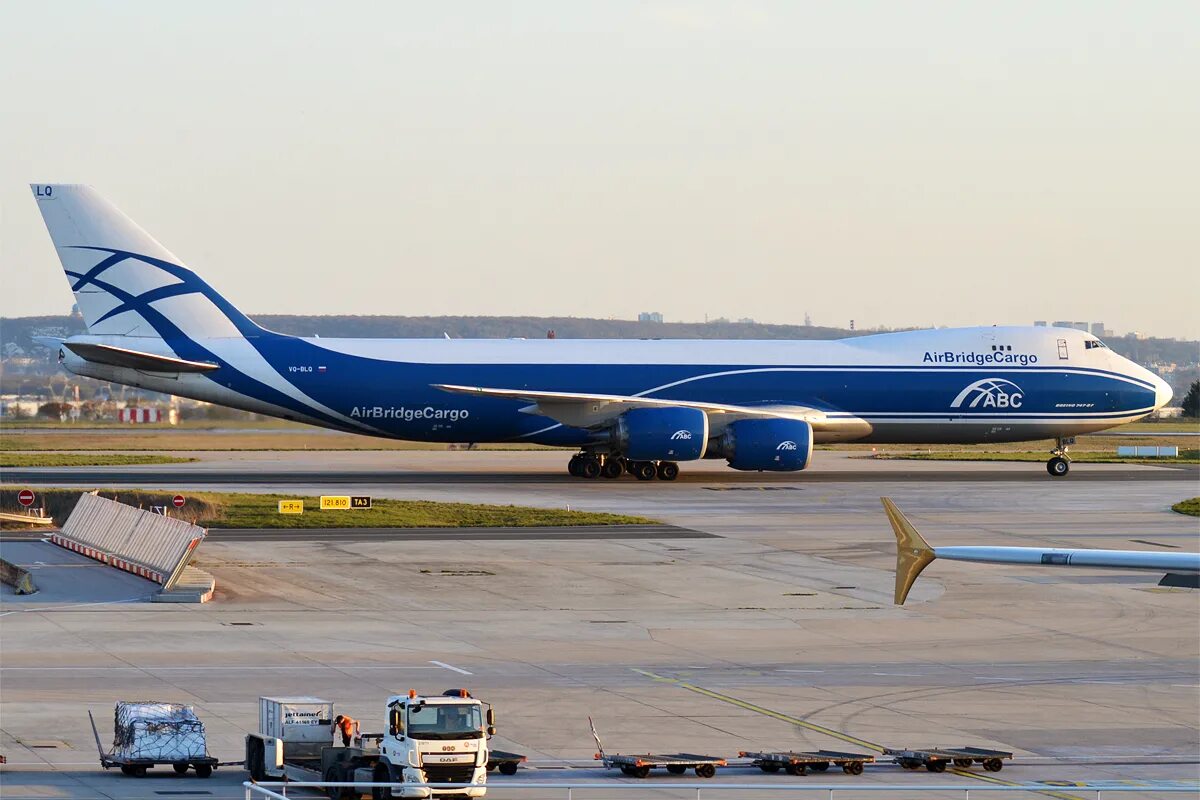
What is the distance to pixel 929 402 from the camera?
60.9 meters

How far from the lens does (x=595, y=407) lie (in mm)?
57281

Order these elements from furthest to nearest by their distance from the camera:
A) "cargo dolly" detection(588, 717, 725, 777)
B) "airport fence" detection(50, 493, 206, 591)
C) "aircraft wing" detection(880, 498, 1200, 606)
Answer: "airport fence" detection(50, 493, 206, 591)
"cargo dolly" detection(588, 717, 725, 777)
"aircraft wing" detection(880, 498, 1200, 606)

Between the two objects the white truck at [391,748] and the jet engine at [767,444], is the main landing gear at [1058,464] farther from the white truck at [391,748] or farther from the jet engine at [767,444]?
the white truck at [391,748]

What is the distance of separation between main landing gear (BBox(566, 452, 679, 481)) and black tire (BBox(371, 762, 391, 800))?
140 ft

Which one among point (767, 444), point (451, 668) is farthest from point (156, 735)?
point (767, 444)

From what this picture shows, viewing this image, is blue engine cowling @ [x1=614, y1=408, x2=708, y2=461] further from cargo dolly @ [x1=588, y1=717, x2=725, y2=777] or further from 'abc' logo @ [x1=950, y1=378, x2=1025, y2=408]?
cargo dolly @ [x1=588, y1=717, x2=725, y2=777]

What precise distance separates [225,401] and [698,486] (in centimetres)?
1819

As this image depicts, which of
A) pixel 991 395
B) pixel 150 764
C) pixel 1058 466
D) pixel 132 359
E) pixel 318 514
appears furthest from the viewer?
pixel 1058 466

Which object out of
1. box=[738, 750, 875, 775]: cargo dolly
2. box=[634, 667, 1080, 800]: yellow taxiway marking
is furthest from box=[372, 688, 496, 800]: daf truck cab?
box=[634, 667, 1080, 800]: yellow taxiway marking

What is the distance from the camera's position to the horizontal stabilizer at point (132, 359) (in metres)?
55.2

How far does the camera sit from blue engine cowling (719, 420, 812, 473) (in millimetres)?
56688

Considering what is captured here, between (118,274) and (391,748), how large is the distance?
143 feet

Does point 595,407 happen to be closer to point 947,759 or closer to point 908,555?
point 947,759

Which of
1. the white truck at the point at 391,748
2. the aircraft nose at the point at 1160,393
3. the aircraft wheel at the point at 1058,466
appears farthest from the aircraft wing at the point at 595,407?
the white truck at the point at 391,748
